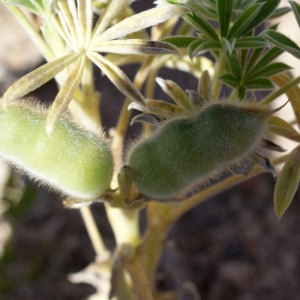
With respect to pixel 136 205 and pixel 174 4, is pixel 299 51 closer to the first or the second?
pixel 174 4

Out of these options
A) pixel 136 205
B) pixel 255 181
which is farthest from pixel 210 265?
pixel 136 205

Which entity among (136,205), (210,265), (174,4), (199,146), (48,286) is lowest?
(210,265)

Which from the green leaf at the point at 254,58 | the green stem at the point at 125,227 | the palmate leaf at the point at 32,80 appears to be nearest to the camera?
the palmate leaf at the point at 32,80

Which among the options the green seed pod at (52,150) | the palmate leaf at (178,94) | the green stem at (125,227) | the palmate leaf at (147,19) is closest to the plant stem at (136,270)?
the green stem at (125,227)

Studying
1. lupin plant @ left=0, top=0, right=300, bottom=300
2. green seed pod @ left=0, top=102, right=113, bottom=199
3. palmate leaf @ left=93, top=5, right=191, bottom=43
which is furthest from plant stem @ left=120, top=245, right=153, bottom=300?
palmate leaf @ left=93, top=5, right=191, bottom=43

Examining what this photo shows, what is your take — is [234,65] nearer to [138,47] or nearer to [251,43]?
[251,43]

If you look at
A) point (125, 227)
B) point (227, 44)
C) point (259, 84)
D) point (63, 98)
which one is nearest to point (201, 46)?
point (227, 44)

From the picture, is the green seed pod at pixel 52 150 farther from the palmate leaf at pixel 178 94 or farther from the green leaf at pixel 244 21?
the green leaf at pixel 244 21
